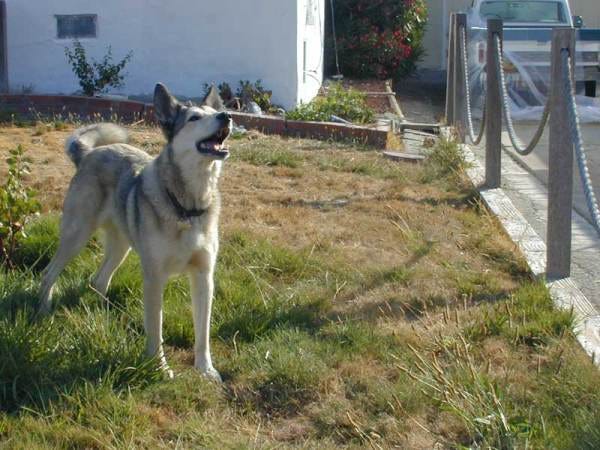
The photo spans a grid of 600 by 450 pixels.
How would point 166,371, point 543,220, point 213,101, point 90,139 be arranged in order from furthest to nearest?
point 543,220 < point 90,139 < point 213,101 < point 166,371

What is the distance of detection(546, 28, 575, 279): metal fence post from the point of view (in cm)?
622

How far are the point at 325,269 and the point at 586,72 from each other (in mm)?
9936

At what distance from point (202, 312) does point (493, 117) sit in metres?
4.66

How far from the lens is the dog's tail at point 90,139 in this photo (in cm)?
587

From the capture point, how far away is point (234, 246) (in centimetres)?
675

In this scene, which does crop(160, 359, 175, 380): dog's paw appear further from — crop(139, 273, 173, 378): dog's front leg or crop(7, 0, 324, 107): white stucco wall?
crop(7, 0, 324, 107): white stucco wall

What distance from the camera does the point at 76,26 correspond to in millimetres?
13016

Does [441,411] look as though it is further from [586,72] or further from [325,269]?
[586,72]

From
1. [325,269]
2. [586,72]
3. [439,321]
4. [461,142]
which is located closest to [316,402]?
[439,321]

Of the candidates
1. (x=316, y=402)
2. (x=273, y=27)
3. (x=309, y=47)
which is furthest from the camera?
(x=309, y=47)

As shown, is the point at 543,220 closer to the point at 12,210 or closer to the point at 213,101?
the point at 213,101

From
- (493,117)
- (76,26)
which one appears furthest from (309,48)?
(493,117)

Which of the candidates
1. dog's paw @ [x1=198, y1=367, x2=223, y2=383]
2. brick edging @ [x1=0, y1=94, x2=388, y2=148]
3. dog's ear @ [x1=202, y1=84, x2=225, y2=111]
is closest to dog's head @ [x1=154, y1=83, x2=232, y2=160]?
dog's ear @ [x1=202, y1=84, x2=225, y2=111]

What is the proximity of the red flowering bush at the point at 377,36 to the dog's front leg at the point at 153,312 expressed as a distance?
43.9 ft
